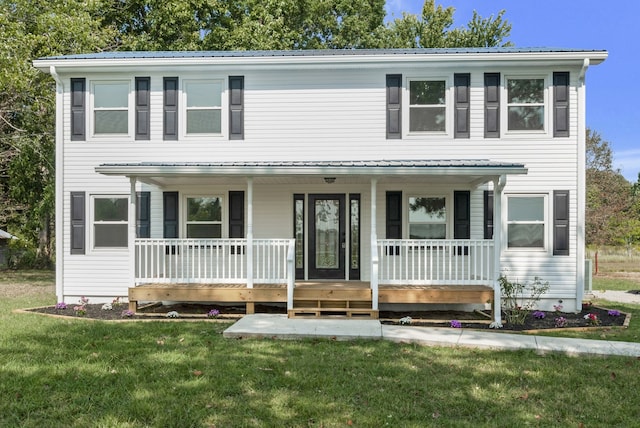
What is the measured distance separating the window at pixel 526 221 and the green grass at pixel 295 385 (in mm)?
4287

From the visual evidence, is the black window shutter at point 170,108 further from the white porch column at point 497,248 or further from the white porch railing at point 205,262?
the white porch column at point 497,248

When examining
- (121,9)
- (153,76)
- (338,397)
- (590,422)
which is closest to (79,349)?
(338,397)

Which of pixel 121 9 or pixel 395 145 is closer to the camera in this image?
pixel 395 145

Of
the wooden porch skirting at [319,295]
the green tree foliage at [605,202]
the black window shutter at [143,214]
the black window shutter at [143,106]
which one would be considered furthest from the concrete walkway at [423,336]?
the green tree foliage at [605,202]

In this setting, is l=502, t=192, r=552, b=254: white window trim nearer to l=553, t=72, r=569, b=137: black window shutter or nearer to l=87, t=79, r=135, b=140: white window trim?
l=553, t=72, r=569, b=137: black window shutter

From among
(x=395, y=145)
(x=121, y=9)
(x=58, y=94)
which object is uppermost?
(x=121, y=9)

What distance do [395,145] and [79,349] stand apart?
7077mm

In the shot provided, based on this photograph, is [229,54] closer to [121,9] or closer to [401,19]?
[121,9]

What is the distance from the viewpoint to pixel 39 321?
7.91 metres

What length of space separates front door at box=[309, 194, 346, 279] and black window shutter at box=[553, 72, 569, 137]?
4.84 metres

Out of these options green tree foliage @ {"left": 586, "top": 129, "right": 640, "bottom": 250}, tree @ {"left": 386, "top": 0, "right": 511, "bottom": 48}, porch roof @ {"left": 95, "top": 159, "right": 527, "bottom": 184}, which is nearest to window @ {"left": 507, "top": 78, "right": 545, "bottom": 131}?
porch roof @ {"left": 95, "top": 159, "right": 527, "bottom": 184}

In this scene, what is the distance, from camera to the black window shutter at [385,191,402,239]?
9984 millimetres

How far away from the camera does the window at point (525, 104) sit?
9.85 m

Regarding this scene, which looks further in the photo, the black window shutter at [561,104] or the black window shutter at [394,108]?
the black window shutter at [394,108]
